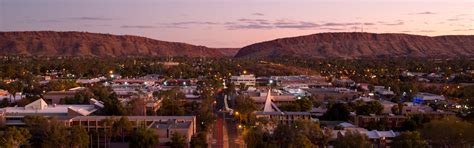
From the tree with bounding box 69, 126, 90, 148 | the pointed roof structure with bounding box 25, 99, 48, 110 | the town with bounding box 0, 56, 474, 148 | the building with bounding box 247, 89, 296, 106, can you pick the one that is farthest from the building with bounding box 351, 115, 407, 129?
the pointed roof structure with bounding box 25, 99, 48, 110

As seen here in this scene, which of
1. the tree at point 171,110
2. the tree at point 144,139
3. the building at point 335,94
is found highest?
the building at point 335,94

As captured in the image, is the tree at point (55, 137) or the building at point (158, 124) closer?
the tree at point (55, 137)

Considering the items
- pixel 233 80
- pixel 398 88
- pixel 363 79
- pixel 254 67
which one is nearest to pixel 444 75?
pixel 363 79

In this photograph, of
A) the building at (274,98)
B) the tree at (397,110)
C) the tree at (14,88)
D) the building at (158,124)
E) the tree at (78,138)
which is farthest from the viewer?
the tree at (14,88)

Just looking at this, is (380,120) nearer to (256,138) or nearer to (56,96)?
(256,138)

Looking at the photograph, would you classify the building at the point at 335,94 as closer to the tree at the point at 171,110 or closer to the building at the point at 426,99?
the building at the point at 426,99

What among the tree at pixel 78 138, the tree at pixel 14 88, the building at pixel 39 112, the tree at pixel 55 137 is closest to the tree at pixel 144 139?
the tree at pixel 78 138

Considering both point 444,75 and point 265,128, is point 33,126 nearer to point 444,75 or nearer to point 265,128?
point 265,128
